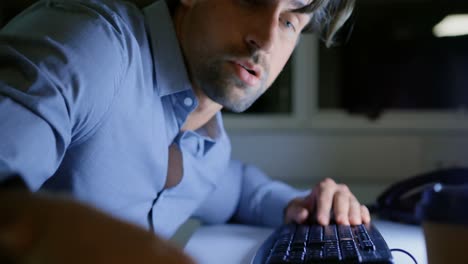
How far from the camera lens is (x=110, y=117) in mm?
705

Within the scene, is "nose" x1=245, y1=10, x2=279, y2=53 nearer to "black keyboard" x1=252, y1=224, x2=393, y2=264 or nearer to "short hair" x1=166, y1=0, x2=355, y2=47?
"short hair" x1=166, y1=0, x2=355, y2=47

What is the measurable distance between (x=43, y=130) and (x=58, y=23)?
0.64 feet

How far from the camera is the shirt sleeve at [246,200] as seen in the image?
111 centimetres

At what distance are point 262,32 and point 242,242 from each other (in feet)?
1.33

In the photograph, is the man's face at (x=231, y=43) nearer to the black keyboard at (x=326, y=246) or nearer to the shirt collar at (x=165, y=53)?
the shirt collar at (x=165, y=53)

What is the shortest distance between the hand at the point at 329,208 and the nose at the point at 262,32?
0.32m

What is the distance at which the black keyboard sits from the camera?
0.60 meters

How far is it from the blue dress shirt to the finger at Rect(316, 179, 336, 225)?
0.14 m

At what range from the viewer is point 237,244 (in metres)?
0.91

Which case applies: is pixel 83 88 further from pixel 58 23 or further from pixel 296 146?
pixel 296 146

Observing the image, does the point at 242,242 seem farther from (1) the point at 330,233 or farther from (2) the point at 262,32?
(2) the point at 262,32

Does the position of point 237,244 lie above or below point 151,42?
below

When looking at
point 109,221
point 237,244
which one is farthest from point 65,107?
point 237,244

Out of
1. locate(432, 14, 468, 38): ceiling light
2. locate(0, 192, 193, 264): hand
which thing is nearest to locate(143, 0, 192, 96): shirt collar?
locate(0, 192, 193, 264): hand
